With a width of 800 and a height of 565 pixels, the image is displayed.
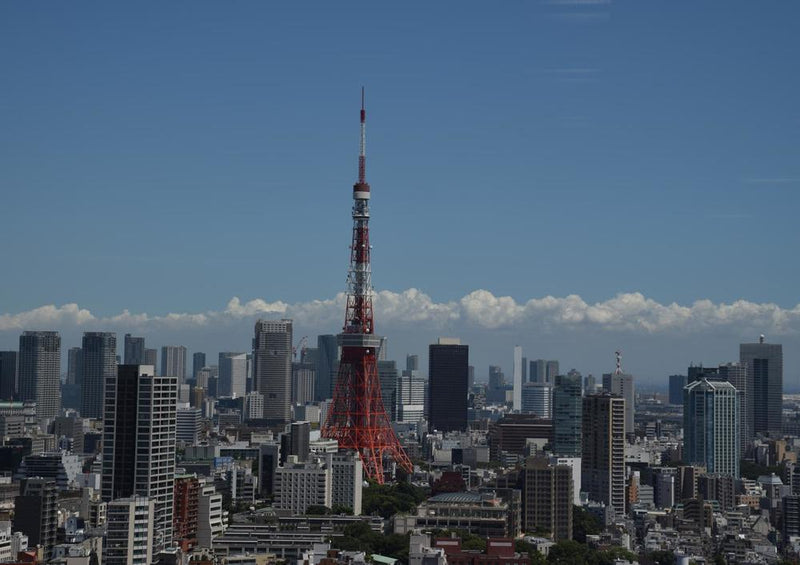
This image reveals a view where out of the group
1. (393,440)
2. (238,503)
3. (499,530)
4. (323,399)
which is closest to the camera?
(499,530)

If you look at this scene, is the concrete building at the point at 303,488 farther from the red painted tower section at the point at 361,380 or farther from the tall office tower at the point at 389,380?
the tall office tower at the point at 389,380

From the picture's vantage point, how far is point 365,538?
122 feet

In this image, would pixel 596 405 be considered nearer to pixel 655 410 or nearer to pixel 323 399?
pixel 323 399

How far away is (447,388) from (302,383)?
25366 mm

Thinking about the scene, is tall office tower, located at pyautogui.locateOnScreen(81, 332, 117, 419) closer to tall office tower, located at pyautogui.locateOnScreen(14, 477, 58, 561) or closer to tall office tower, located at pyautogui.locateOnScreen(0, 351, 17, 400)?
tall office tower, located at pyautogui.locateOnScreen(0, 351, 17, 400)

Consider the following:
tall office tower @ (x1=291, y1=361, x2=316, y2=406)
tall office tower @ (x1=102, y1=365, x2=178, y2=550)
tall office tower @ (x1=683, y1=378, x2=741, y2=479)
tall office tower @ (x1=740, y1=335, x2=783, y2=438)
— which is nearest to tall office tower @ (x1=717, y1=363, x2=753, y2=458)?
tall office tower @ (x1=740, y1=335, x2=783, y2=438)

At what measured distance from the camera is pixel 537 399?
129m

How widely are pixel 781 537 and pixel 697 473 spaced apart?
42.4 ft

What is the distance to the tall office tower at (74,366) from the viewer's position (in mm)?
110375

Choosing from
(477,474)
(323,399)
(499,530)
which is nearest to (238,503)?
(499,530)

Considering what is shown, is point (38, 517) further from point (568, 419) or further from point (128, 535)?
point (568, 419)

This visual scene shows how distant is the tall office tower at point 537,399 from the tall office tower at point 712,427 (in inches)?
1891

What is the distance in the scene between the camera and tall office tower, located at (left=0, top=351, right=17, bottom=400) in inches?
4082

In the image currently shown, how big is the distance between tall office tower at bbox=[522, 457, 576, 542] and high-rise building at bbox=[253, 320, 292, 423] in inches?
2562
